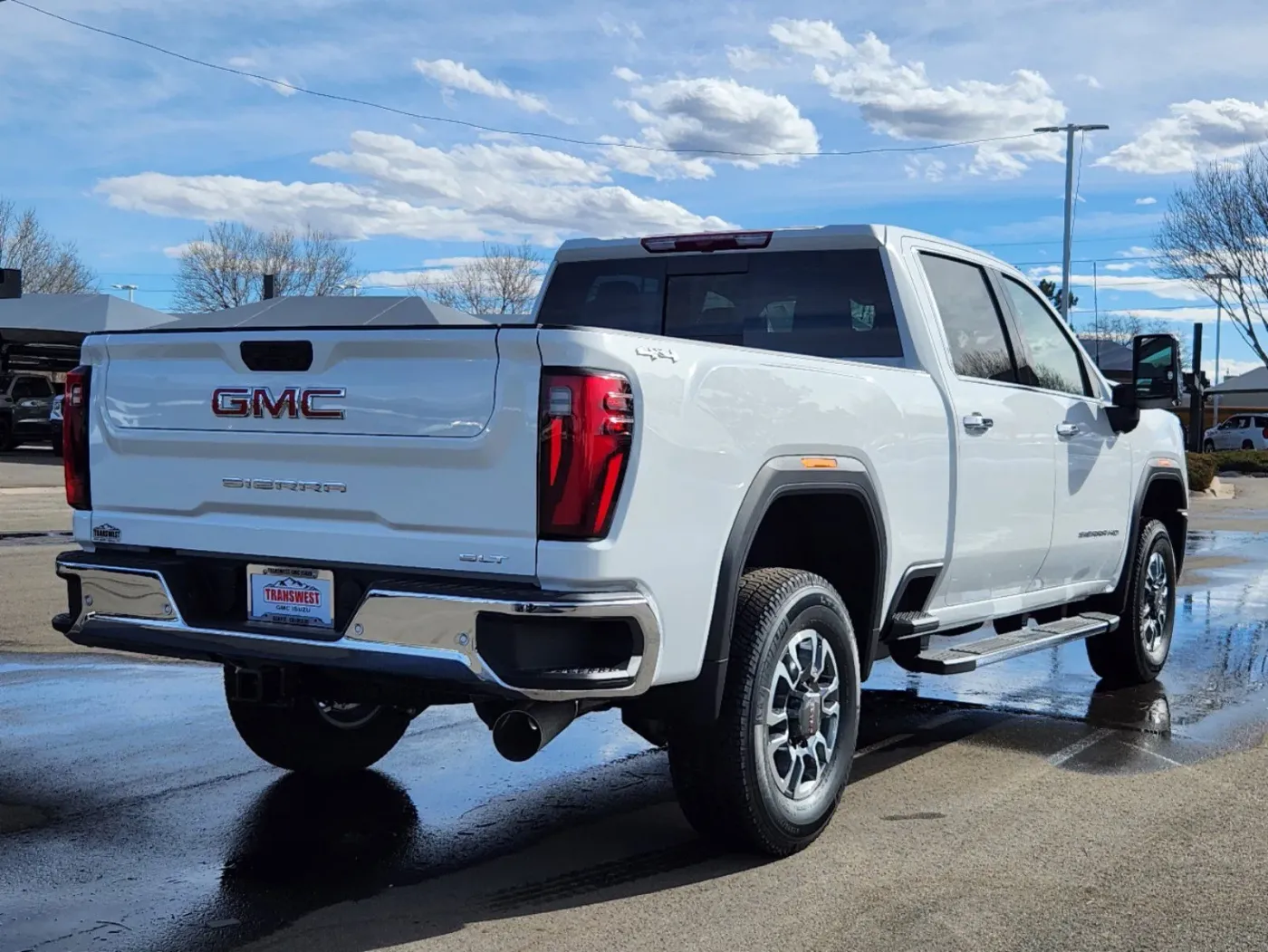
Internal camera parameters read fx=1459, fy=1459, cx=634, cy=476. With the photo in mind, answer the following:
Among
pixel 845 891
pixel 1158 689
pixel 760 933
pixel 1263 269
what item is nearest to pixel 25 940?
pixel 760 933

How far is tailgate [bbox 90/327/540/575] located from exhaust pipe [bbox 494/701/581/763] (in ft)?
1.38

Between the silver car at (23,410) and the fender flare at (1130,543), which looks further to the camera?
the silver car at (23,410)

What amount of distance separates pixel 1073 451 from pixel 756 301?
1798mm

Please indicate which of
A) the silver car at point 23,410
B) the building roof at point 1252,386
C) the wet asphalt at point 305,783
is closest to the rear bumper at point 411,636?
the wet asphalt at point 305,783

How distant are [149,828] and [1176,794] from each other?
149 inches

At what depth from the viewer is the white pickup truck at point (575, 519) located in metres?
3.95

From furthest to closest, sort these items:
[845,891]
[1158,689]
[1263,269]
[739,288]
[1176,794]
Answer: [1263,269], [1158,689], [739,288], [1176,794], [845,891]

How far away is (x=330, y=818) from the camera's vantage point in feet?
17.0

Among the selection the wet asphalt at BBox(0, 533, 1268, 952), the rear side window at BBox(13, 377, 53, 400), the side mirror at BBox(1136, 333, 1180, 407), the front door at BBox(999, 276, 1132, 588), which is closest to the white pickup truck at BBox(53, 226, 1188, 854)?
the wet asphalt at BBox(0, 533, 1268, 952)

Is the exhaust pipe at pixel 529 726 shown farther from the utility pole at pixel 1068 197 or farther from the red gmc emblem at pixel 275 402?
the utility pole at pixel 1068 197

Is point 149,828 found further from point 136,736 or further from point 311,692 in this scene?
point 136,736

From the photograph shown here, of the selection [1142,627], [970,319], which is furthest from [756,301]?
[1142,627]

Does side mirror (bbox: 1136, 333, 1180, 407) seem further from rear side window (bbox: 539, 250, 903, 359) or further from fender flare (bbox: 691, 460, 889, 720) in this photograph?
fender flare (bbox: 691, 460, 889, 720)

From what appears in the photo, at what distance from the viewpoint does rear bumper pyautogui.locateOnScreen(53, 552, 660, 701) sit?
3.91 meters
